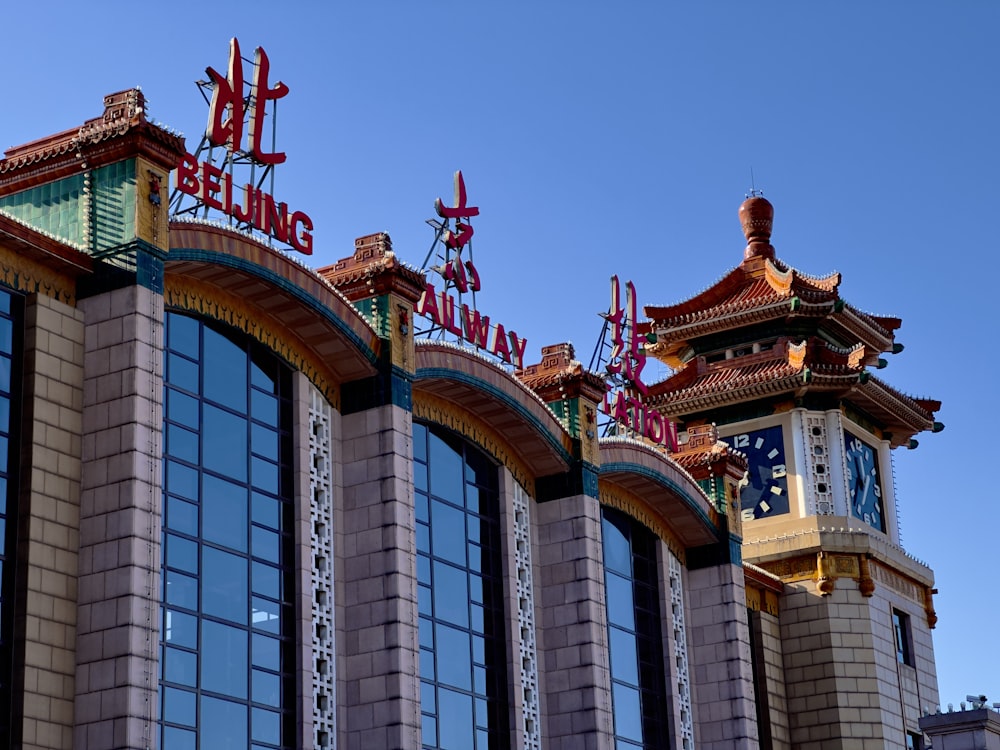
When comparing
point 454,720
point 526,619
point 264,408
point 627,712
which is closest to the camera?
point 264,408

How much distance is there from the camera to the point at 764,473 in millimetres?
64250

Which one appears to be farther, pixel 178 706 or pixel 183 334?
pixel 183 334

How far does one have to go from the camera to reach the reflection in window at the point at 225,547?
35.1 meters

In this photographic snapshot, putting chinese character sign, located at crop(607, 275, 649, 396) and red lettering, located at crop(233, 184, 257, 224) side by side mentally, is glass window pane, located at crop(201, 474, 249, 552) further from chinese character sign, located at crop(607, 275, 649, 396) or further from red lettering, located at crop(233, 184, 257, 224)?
chinese character sign, located at crop(607, 275, 649, 396)

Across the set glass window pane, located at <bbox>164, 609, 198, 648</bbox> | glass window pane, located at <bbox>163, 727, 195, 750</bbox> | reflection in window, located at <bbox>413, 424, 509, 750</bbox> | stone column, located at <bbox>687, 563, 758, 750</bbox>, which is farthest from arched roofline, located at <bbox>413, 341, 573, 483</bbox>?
glass window pane, located at <bbox>163, 727, 195, 750</bbox>

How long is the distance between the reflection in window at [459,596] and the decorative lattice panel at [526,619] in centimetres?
73

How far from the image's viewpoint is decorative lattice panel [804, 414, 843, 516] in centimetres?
6300

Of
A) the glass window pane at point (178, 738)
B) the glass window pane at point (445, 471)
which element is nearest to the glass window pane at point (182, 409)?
the glass window pane at point (178, 738)

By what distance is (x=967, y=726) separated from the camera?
135 feet

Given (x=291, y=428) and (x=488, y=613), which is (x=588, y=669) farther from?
(x=291, y=428)

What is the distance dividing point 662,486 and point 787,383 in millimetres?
12647

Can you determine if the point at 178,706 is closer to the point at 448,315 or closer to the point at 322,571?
the point at 322,571

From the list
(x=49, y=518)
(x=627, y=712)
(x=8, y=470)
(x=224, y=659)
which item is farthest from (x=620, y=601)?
(x=8, y=470)

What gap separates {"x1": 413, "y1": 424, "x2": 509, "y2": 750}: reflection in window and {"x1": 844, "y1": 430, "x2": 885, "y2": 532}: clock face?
21.3 meters
